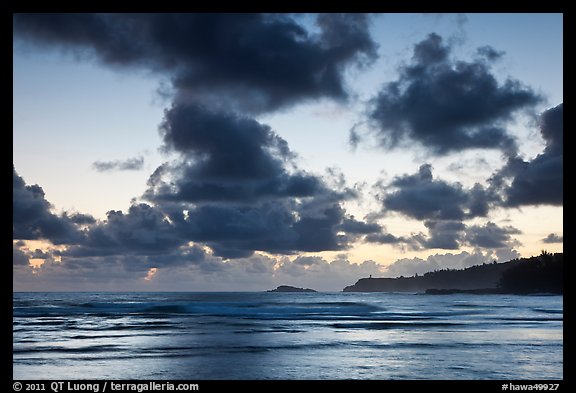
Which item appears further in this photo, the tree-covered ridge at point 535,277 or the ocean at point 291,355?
the tree-covered ridge at point 535,277

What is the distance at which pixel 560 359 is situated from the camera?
18625 millimetres

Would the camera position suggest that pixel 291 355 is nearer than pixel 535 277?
Yes

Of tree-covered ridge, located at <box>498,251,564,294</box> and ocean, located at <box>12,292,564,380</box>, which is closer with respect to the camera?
ocean, located at <box>12,292,564,380</box>
